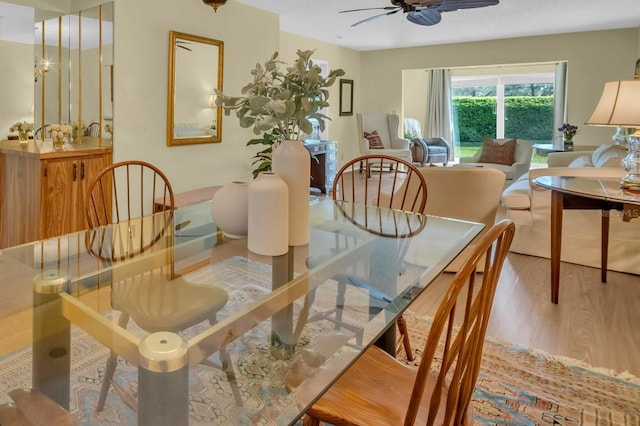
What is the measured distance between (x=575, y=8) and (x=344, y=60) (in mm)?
3937

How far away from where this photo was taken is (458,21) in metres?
6.01

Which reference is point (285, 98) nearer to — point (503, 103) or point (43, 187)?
point (43, 187)

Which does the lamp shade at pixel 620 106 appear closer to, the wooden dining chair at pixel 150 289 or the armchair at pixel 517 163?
the wooden dining chair at pixel 150 289

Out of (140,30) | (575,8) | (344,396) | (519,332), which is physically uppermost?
(575,8)

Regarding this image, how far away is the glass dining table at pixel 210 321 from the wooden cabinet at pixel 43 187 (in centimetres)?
183

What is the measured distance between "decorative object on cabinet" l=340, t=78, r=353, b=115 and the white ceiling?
866 mm

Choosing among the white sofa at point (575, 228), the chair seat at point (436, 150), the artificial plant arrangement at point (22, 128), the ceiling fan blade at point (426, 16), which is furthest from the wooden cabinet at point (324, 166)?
the artificial plant arrangement at point (22, 128)

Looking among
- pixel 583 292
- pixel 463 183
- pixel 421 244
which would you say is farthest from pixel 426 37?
pixel 421 244

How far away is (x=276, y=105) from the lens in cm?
133

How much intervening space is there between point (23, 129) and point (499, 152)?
20.1 ft

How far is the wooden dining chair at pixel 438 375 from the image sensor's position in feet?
2.94

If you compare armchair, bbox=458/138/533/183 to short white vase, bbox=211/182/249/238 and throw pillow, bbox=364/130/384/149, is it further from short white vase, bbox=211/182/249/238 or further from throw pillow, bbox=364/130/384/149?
short white vase, bbox=211/182/249/238

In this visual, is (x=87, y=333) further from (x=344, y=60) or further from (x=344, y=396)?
(x=344, y=60)

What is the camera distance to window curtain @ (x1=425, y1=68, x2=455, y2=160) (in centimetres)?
996
